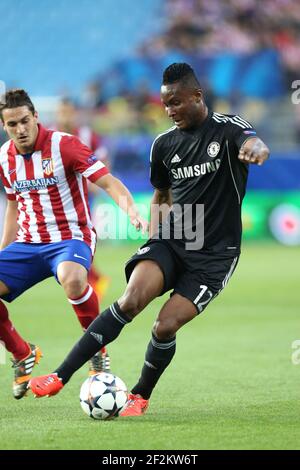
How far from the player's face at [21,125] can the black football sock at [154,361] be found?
1.73 meters

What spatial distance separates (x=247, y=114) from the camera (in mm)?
21469

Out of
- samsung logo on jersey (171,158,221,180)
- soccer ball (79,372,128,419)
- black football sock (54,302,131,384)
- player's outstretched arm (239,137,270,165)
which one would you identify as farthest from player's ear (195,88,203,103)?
soccer ball (79,372,128,419)

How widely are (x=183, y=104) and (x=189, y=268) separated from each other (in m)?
1.04

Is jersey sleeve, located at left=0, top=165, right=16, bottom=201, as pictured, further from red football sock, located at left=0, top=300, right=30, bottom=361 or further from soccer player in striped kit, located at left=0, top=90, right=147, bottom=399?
red football sock, located at left=0, top=300, right=30, bottom=361

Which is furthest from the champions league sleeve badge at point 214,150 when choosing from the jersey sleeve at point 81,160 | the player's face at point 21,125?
the player's face at point 21,125

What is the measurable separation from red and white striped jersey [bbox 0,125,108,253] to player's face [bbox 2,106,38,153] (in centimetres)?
10

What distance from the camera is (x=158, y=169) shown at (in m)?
6.30

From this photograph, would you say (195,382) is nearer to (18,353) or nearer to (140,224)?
(18,353)

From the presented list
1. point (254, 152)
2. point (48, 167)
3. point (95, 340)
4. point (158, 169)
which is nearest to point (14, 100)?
point (48, 167)

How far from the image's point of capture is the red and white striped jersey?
677 centimetres

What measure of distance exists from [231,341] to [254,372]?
68.2 inches

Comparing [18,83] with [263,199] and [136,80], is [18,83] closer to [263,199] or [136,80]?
[136,80]
